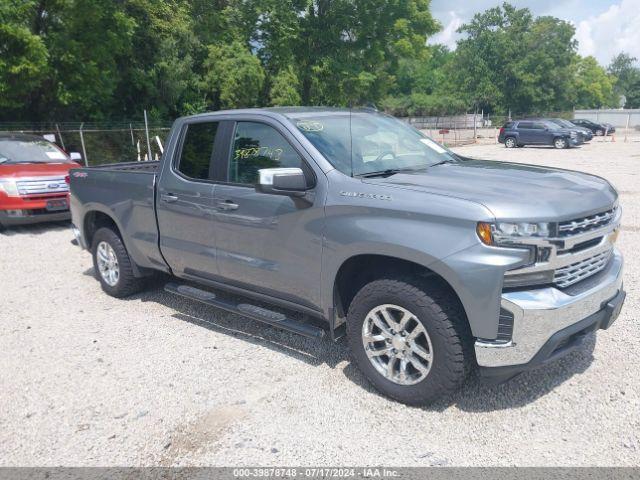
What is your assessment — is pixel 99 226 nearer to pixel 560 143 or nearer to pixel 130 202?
pixel 130 202

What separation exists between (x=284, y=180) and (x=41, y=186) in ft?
24.1

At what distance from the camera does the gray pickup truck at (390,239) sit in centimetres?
300

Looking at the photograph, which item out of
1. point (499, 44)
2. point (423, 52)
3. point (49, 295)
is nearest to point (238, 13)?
point (423, 52)

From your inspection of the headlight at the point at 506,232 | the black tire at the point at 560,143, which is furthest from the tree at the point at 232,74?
the headlight at the point at 506,232

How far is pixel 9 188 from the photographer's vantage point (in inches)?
357

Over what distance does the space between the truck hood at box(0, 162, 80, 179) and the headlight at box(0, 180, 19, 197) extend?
0.11m

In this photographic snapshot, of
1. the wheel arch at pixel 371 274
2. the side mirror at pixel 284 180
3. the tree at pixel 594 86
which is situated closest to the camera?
the wheel arch at pixel 371 274

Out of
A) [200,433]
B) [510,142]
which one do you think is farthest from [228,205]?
[510,142]

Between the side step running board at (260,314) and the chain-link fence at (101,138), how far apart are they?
13.1 metres

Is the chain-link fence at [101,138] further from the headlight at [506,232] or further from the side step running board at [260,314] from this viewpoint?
the headlight at [506,232]

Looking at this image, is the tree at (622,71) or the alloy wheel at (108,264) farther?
the tree at (622,71)

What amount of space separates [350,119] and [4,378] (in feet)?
11.1

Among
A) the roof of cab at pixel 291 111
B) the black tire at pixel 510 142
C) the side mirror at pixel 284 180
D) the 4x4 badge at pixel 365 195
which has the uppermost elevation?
the roof of cab at pixel 291 111

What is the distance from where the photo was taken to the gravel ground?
3.08 meters
